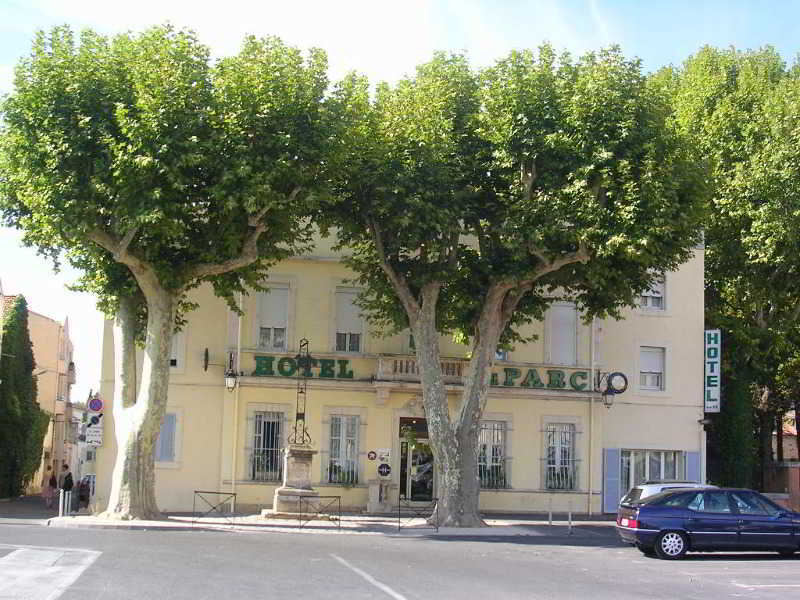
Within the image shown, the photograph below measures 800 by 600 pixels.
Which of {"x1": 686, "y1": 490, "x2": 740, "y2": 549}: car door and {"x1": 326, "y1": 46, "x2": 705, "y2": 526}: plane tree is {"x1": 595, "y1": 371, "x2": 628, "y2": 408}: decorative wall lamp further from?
{"x1": 686, "y1": 490, "x2": 740, "y2": 549}: car door

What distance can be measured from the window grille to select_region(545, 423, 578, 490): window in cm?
852

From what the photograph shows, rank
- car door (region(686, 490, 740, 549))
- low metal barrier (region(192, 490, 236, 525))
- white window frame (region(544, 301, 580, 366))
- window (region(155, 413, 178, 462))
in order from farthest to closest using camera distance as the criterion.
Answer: white window frame (region(544, 301, 580, 366)), window (region(155, 413, 178, 462)), low metal barrier (region(192, 490, 236, 525)), car door (region(686, 490, 740, 549))

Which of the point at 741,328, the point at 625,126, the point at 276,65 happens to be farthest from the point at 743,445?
the point at 276,65

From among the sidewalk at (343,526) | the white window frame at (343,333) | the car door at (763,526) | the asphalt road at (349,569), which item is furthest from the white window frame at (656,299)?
the car door at (763,526)

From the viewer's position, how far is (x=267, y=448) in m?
30.5

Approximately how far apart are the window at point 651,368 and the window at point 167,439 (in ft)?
49.9

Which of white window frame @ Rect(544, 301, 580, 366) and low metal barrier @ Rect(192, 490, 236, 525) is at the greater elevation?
white window frame @ Rect(544, 301, 580, 366)

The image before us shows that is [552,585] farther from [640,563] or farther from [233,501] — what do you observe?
[233,501]

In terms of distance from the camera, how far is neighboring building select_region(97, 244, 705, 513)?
99.4 feet

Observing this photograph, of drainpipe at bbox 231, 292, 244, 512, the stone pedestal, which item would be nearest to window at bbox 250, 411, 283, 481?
drainpipe at bbox 231, 292, 244, 512

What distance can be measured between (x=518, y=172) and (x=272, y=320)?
31.6 feet

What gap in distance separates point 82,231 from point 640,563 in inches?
555

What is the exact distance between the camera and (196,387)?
1197 inches

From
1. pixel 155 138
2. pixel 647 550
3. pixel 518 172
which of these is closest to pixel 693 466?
pixel 518 172
